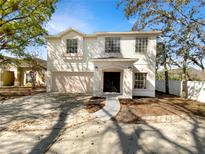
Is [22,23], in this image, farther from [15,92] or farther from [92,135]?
[92,135]

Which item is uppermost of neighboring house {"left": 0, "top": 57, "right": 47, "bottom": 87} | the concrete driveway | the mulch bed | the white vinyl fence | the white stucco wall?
the white stucco wall

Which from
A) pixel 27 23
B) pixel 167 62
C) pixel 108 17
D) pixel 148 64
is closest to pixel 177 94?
pixel 167 62

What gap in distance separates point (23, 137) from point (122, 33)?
43.6 feet

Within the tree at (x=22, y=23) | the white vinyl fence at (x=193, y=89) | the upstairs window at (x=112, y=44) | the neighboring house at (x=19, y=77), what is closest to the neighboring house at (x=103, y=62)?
the upstairs window at (x=112, y=44)

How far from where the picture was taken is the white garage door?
18016 millimetres

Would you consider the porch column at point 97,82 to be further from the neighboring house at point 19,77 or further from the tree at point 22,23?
the neighboring house at point 19,77

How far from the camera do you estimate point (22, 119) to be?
800cm

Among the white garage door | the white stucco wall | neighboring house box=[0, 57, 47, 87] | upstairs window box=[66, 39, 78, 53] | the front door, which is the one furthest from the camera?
neighboring house box=[0, 57, 47, 87]

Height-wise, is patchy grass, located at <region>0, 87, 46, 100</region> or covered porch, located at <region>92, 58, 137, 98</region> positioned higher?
covered porch, located at <region>92, 58, 137, 98</region>

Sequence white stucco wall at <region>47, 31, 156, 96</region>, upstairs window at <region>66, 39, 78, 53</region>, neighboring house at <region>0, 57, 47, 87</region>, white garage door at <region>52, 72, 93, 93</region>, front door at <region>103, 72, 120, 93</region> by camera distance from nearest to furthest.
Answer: front door at <region>103, 72, 120, 93</region>
white stucco wall at <region>47, 31, 156, 96</region>
upstairs window at <region>66, 39, 78, 53</region>
white garage door at <region>52, 72, 93, 93</region>
neighboring house at <region>0, 57, 47, 87</region>

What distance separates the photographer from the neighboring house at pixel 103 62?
14852 mm

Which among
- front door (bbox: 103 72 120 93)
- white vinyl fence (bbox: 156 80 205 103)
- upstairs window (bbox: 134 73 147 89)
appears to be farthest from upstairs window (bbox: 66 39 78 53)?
white vinyl fence (bbox: 156 80 205 103)

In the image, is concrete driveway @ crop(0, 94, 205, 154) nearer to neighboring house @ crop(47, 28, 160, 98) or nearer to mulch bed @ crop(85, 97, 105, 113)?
mulch bed @ crop(85, 97, 105, 113)

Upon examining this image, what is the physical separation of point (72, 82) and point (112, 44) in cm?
652
